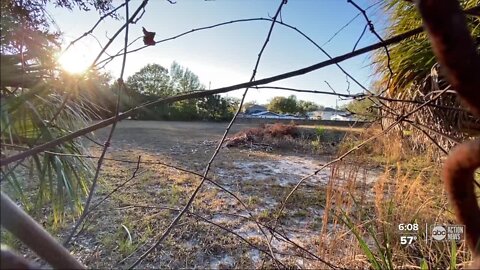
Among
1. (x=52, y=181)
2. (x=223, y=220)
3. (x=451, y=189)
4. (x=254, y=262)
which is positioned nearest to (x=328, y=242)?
(x=254, y=262)

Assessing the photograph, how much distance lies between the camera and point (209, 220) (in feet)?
4.02

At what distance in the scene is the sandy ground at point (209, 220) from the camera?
1438mm

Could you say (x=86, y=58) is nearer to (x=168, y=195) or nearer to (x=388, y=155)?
(x=388, y=155)

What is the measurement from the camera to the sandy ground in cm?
144

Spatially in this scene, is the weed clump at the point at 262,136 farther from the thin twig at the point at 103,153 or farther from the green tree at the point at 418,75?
the thin twig at the point at 103,153

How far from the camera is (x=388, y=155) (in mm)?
1366

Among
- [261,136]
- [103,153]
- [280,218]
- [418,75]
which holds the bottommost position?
[280,218]

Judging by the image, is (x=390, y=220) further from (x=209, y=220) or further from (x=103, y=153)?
(x=103, y=153)

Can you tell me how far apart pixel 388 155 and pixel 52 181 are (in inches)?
53.9

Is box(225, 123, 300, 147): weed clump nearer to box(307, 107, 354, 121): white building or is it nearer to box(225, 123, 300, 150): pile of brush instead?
box(225, 123, 300, 150): pile of brush
